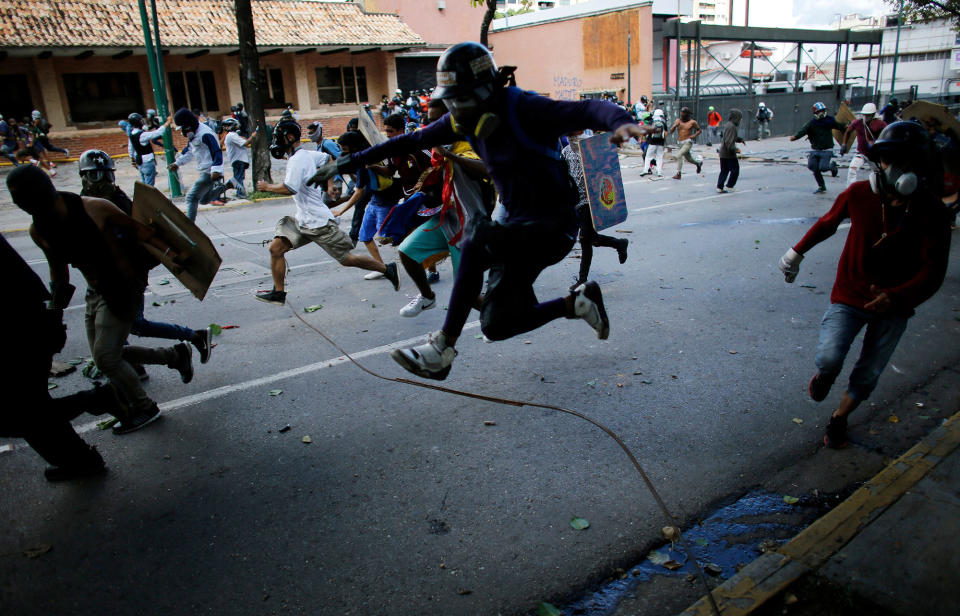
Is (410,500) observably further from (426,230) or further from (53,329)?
(426,230)

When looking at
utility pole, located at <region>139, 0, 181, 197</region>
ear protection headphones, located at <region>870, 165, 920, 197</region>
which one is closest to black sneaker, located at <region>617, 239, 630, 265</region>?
ear protection headphones, located at <region>870, 165, 920, 197</region>

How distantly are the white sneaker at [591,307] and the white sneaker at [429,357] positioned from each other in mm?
750

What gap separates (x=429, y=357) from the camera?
326 centimetres

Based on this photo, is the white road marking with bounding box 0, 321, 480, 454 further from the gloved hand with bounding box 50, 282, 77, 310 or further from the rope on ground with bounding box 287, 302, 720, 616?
the gloved hand with bounding box 50, 282, 77, 310

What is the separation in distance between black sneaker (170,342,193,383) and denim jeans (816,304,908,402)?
13.6ft

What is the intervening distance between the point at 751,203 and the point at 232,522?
38.1ft

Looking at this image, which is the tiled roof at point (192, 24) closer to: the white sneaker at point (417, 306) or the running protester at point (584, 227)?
the running protester at point (584, 227)

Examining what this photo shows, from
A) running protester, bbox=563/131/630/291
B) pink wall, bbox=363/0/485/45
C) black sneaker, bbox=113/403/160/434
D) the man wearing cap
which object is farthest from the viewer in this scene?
pink wall, bbox=363/0/485/45

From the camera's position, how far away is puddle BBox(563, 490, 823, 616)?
9.29ft

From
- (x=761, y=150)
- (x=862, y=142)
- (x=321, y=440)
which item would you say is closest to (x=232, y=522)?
→ (x=321, y=440)

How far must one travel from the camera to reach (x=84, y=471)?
3820 mm

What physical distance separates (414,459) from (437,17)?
128 ft

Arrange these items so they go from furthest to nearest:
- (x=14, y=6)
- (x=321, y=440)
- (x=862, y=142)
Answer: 1. (x=14, y=6)
2. (x=862, y=142)
3. (x=321, y=440)

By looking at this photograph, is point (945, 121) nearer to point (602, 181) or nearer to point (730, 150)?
point (602, 181)
